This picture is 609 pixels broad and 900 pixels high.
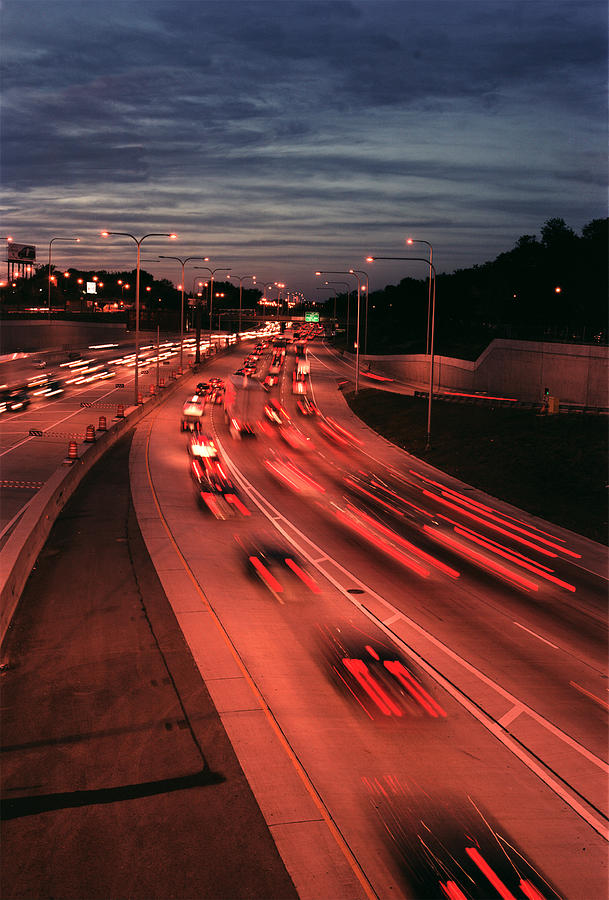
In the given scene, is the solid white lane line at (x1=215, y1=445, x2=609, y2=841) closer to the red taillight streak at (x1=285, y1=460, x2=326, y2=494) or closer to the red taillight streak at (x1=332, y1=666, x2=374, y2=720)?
the red taillight streak at (x1=332, y1=666, x2=374, y2=720)

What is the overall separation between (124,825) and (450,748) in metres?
5.72

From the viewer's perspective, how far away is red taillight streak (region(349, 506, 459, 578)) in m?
24.6

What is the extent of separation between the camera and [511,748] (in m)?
13.1

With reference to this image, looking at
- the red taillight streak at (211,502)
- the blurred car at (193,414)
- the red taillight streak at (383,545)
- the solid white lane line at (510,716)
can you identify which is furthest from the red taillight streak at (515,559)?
the blurred car at (193,414)

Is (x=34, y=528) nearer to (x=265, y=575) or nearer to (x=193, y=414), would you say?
(x=265, y=575)

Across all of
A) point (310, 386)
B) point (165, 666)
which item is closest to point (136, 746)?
point (165, 666)

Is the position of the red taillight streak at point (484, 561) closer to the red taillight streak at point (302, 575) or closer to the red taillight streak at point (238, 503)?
the red taillight streak at point (302, 575)

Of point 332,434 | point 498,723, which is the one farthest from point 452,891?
point 332,434

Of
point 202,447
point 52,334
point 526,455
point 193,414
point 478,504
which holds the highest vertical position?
point 52,334

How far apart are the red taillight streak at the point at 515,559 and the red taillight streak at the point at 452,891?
15.3 meters

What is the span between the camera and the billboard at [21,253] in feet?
561

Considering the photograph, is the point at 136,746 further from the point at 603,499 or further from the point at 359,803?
the point at 603,499

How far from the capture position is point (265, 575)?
2322 centimetres

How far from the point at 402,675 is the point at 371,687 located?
38.9 inches
